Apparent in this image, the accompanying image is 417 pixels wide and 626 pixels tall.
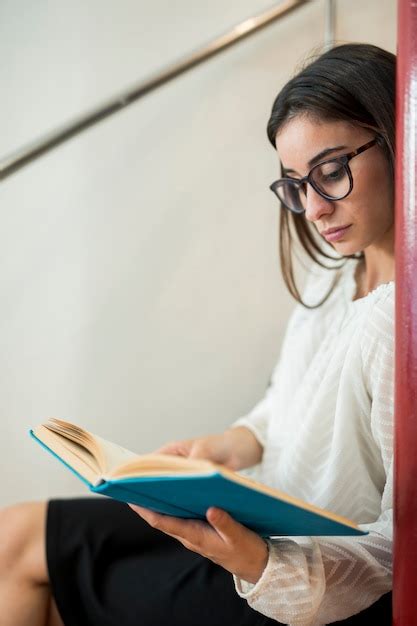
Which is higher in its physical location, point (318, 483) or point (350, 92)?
point (350, 92)

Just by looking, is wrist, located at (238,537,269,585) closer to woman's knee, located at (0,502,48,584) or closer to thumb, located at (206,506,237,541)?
thumb, located at (206,506,237,541)

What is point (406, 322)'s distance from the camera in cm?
67

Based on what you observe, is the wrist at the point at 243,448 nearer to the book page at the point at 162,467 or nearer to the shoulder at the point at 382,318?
the shoulder at the point at 382,318

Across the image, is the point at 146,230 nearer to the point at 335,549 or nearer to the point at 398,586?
the point at 335,549

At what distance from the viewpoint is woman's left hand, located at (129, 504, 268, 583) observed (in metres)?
0.73

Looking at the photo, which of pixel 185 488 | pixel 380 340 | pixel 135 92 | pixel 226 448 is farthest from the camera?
pixel 135 92

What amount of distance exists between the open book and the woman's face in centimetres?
46

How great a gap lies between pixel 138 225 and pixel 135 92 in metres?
0.30

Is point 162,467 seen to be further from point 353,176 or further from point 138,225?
point 138,225

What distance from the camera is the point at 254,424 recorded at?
1384 millimetres

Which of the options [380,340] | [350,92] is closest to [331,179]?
[350,92]

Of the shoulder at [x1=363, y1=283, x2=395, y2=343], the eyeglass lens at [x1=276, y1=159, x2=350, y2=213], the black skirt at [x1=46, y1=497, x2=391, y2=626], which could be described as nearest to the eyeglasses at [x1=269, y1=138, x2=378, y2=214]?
the eyeglass lens at [x1=276, y1=159, x2=350, y2=213]

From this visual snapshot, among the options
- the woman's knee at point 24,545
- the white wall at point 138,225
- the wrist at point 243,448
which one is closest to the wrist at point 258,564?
the woman's knee at point 24,545

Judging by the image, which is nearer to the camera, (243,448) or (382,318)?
(382,318)
